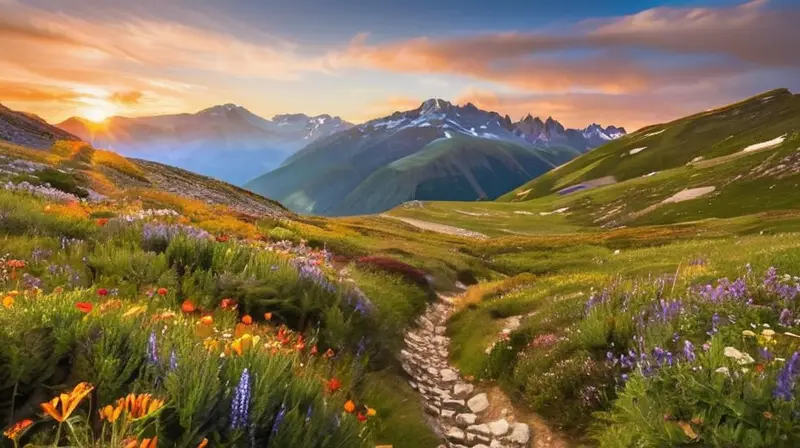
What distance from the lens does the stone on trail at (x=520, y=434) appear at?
25.5 ft

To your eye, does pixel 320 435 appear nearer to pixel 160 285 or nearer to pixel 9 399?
pixel 9 399

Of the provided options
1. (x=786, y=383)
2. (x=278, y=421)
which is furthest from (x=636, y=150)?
(x=278, y=421)

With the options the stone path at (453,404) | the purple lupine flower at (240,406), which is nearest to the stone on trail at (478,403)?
the stone path at (453,404)

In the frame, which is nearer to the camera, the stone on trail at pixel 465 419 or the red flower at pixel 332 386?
the red flower at pixel 332 386

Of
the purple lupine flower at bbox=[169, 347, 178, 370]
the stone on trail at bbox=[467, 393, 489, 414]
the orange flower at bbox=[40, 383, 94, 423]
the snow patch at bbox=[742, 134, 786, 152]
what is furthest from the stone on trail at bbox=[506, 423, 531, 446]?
the snow patch at bbox=[742, 134, 786, 152]

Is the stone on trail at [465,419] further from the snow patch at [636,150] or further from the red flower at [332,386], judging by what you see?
the snow patch at [636,150]

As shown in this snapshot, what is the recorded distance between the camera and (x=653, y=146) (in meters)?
171

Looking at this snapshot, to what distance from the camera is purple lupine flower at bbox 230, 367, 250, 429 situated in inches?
129

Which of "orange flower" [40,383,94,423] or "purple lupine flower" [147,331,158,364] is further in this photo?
"purple lupine flower" [147,331,158,364]

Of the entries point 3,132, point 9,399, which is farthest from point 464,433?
point 3,132

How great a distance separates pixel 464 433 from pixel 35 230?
28.2 feet

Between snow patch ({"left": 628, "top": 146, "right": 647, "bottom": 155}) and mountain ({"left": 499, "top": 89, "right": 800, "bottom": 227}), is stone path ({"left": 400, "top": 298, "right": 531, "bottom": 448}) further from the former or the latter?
snow patch ({"left": 628, "top": 146, "right": 647, "bottom": 155})

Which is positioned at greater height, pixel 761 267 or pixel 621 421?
pixel 761 267

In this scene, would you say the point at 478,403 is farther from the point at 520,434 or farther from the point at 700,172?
the point at 700,172
